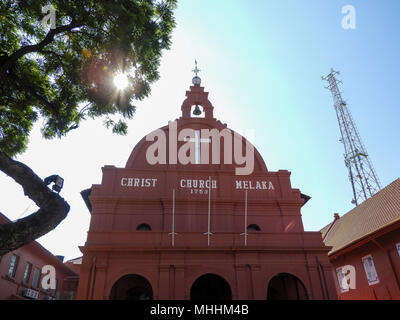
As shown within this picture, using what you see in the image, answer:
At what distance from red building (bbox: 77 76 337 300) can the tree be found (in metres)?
5.66

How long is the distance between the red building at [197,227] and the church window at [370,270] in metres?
3.86

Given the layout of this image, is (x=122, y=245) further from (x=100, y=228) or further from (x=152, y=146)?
(x=152, y=146)

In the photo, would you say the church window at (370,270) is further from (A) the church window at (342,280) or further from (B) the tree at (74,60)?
(B) the tree at (74,60)

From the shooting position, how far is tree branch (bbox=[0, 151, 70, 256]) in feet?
17.3

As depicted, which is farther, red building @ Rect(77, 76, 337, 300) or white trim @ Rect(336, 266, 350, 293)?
white trim @ Rect(336, 266, 350, 293)

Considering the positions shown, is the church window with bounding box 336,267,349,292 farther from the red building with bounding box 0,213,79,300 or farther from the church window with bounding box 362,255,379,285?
the red building with bounding box 0,213,79,300

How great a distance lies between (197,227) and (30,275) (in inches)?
481

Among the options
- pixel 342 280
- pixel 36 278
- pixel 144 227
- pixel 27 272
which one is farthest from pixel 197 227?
pixel 36 278

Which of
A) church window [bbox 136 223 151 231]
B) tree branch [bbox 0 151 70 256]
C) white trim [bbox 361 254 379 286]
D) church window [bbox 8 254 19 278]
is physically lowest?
tree branch [bbox 0 151 70 256]

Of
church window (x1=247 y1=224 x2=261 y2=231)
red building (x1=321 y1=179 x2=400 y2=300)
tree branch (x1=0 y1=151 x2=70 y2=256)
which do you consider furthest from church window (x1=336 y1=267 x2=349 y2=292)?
tree branch (x1=0 y1=151 x2=70 y2=256)

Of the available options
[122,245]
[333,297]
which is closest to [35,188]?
[122,245]

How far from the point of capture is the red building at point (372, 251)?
14672mm

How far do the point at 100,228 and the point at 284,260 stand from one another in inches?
353
